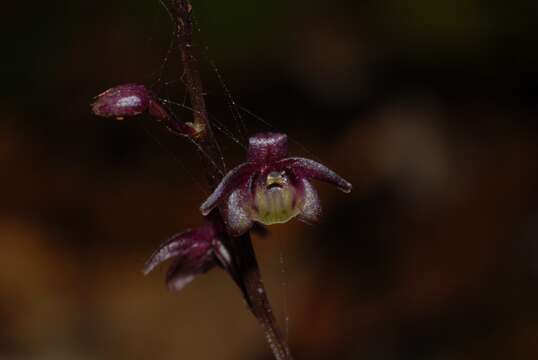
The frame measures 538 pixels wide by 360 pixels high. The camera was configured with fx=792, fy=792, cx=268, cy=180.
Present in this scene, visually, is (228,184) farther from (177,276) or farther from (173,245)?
(177,276)

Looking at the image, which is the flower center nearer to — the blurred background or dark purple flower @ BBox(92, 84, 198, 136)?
dark purple flower @ BBox(92, 84, 198, 136)

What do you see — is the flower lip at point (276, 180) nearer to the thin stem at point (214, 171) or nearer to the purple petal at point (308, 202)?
the purple petal at point (308, 202)

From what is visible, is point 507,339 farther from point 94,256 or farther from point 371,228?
point 94,256

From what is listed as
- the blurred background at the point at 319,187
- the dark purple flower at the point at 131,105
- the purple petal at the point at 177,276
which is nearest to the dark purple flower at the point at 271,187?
the dark purple flower at the point at 131,105

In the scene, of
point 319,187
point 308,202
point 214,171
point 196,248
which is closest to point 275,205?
point 308,202

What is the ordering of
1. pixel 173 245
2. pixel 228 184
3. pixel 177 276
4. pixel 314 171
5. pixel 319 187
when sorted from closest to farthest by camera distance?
pixel 228 184
pixel 314 171
pixel 173 245
pixel 177 276
pixel 319 187

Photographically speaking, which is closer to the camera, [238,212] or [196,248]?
[238,212]

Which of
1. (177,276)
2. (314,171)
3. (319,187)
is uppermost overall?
(314,171)
